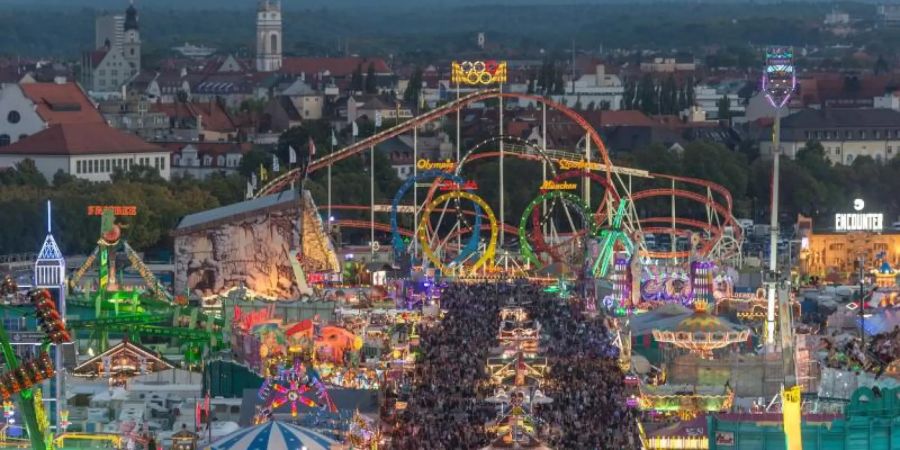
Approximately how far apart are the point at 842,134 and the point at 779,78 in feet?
237

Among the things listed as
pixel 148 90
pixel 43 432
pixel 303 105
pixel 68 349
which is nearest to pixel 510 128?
pixel 303 105

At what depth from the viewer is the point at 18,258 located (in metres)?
83.2

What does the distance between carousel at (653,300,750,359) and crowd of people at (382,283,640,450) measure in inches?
48.9

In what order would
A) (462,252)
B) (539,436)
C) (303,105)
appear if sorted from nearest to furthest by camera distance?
(539,436)
(462,252)
(303,105)

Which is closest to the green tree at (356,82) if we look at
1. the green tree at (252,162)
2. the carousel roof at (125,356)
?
the green tree at (252,162)

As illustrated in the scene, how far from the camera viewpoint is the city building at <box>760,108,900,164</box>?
131 m

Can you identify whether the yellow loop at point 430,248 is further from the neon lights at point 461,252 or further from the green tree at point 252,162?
the green tree at point 252,162

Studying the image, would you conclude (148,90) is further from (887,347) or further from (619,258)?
(887,347)

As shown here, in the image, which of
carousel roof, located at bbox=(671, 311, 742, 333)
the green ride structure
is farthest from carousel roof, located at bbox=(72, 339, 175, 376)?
carousel roof, located at bbox=(671, 311, 742, 333)

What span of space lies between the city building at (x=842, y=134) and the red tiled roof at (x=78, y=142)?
2934 cm

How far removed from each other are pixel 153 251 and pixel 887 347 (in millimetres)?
43701

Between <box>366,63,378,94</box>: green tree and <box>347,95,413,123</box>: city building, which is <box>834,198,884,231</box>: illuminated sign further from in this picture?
<box>366,63,378,94</box>: green tree

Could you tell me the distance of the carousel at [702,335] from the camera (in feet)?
180

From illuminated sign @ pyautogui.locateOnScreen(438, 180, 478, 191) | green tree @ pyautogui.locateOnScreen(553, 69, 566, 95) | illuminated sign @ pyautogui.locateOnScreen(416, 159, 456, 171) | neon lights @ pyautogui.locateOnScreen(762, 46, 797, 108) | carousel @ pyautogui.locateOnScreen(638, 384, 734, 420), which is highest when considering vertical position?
neon lights @ pyautogui.locateOnScreen(762, 46, 797, 108)
